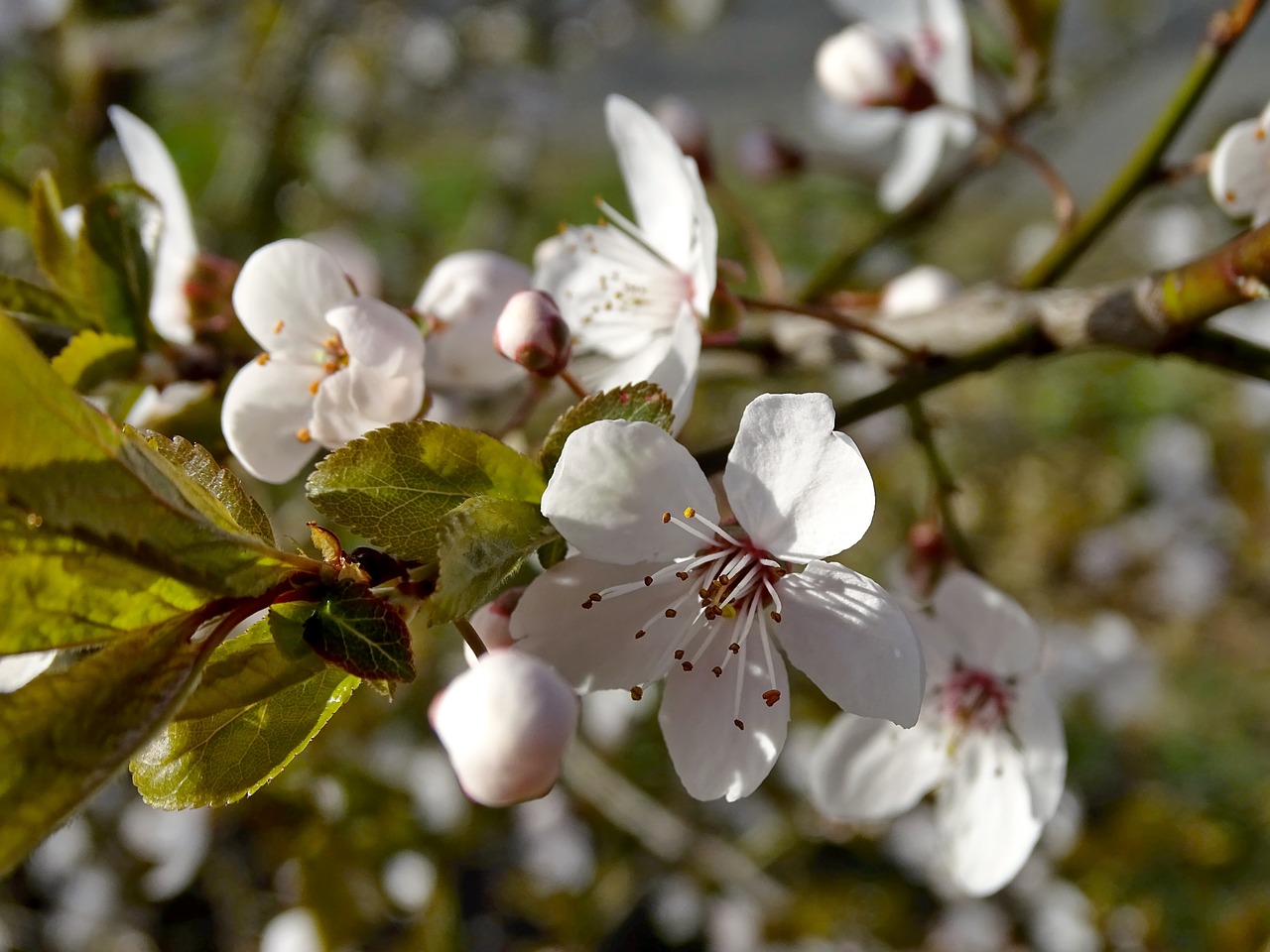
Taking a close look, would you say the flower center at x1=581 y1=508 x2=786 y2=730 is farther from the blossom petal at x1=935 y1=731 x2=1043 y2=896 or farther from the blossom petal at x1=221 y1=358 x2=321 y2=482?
the blossom petal at x1=935 y1=731 x2=1043 y2=896

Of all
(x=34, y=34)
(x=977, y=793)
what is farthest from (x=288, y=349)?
(x=34, y=34)

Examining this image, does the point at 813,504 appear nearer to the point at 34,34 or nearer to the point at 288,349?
the point at 288,349

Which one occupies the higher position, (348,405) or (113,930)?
(348,405)

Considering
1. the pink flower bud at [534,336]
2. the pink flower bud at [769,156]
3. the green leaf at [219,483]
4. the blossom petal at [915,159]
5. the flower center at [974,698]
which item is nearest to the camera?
the green leaf at [219,483]

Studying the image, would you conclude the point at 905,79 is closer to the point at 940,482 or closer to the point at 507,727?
the point at 940,482

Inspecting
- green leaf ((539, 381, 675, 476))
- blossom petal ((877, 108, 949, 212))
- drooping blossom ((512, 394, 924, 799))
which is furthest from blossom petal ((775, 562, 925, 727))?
blossom petal ((877, 108, 949, 212))

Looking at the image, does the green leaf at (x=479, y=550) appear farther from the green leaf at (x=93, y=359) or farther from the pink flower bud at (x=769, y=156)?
the pink flower bud at (x=769, y=156)

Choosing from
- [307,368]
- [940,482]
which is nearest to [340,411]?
[307,368]

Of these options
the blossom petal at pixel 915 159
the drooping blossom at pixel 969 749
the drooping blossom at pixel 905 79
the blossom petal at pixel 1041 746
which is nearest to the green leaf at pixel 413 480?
the drooping blossom at pixel 969 749
